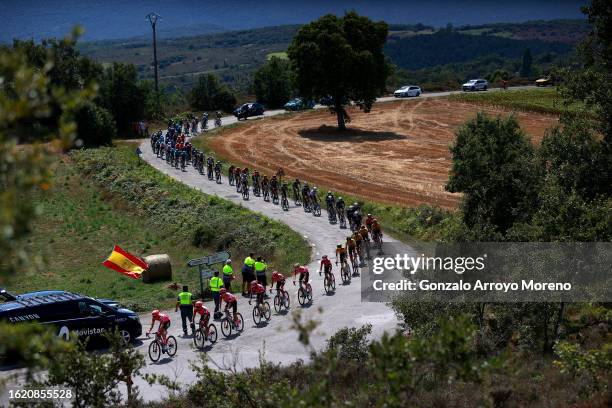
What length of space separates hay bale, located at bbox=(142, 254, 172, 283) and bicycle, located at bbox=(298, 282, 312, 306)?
789 cm

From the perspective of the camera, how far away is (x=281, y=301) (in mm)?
24906

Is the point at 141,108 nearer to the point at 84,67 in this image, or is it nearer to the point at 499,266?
the point at 84,67

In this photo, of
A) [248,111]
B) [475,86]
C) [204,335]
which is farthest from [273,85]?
[204,335]

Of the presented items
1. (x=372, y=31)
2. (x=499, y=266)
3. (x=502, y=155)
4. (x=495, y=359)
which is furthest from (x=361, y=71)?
(x=495, y=359)

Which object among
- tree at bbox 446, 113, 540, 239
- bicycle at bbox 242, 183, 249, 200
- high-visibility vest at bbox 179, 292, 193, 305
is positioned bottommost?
bicycle at bbox 242, 183, 249, 200

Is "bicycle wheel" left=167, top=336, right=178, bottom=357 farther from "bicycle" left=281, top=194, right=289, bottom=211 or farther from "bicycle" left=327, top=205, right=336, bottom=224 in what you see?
"bicycle" left=281, top=194, right=289, bottom=211

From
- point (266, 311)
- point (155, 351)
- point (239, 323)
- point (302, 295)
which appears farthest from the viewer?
point (302, 295)

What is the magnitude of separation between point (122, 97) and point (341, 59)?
21.0m

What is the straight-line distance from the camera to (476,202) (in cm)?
2948

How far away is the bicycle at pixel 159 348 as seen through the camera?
2056cm

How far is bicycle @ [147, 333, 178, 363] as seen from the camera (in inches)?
810

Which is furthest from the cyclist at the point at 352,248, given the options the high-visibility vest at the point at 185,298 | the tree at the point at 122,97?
the tree at the point at 122,97

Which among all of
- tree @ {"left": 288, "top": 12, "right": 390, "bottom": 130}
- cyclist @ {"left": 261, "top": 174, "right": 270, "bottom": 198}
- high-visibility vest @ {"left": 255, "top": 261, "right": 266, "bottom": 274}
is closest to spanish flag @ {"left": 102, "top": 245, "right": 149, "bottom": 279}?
high-visibility vest @ {"left": 255, "top": 261, "right": 266, "bottom": 274}

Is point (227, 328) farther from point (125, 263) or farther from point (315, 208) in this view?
point (315, 208)
